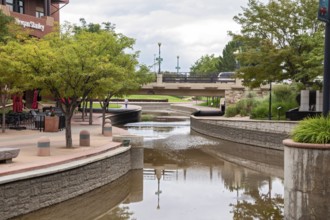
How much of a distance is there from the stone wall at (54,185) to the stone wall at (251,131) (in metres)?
14.5

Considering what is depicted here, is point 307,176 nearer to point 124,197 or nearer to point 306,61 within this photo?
point 124,197

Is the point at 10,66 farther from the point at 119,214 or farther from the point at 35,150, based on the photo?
the point at 119,214

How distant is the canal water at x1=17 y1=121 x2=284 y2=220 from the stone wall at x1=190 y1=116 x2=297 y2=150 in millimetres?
2303

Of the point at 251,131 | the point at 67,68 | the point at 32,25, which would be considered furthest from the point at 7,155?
the point at 32,25

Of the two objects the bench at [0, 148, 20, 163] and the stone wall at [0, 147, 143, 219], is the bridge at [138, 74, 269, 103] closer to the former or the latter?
the stone wall at [0, 147, 143, 219]

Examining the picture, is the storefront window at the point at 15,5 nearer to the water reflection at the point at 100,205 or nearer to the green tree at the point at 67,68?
the green tree at the point at 67,68

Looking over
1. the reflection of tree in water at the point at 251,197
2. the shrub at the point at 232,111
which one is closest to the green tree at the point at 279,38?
the shrub at the point at 232,111

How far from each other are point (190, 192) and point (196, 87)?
34328 millimetres

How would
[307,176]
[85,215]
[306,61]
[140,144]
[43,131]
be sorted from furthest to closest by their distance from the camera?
1. [306,61]
2. [43,131]
3. [140,144]
4. [85,215]
5. [307,176]

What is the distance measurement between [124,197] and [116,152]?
2558 millimetres

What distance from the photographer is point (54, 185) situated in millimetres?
14703

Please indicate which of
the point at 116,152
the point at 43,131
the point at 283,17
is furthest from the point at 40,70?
the point at 283,17

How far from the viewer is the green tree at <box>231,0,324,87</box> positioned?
33219mm

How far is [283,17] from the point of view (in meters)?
34.4
